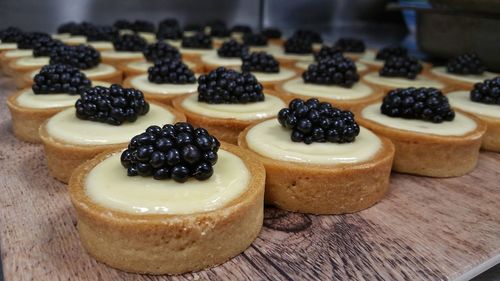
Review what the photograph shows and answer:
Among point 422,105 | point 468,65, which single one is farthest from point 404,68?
point 422,105

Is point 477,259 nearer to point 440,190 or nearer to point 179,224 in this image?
point 440,190

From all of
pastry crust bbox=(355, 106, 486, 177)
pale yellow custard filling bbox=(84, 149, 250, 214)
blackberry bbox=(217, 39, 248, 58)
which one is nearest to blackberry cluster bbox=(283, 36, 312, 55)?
blackberry bbox=(217, 39, 248, 58)

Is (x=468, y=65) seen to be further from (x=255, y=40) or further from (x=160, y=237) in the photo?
(x=160, y=237)

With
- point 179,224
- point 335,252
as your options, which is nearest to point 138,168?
point 179,224

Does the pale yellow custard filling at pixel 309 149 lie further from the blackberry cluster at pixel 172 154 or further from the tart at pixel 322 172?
the blackberry cluster at pixel 172 154

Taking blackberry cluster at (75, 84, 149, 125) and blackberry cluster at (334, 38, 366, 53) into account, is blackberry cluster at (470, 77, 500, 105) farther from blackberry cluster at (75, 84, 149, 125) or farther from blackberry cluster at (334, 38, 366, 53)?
blackberry cluster at (75, 84, 149, 125)

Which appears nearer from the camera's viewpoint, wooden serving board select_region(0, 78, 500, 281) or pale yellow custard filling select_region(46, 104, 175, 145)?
wooden serving board select_region(0, 78, 500, 281)

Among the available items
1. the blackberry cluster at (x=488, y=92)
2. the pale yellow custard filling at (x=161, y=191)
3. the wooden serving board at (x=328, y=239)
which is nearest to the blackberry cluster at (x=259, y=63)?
the blackberry cluster at (x=488, y=92)
